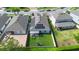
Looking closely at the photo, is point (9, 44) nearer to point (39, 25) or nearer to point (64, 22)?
point (39, 25)

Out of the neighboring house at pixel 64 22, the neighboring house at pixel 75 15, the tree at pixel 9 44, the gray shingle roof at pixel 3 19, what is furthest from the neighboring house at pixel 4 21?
the neighboring house at pixel 75 15

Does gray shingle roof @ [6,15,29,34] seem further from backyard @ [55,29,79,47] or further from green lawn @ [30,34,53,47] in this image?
backyard @ [55,29,79,47]

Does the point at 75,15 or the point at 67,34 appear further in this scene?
the point at 75,15

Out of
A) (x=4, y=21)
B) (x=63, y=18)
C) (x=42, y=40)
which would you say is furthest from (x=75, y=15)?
(x=4, y=21)

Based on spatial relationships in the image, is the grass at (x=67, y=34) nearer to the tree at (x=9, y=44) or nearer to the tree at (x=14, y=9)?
the tree at (x=9, y=44)

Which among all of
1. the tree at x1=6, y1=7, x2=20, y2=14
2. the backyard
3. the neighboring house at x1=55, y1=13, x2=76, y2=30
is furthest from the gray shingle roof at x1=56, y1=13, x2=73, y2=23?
the tree at x1=6, y1=7, x2=20, y2=14
